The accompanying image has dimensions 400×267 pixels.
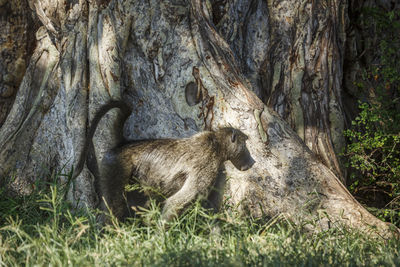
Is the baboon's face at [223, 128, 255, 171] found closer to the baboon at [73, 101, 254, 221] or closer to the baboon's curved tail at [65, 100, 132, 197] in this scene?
the baboon at [73, 101, 254, 221]

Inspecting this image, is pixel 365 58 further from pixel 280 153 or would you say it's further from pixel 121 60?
pixel 121 60

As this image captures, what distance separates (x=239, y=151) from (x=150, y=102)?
94cm

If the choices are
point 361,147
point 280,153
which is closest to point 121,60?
point 280,153

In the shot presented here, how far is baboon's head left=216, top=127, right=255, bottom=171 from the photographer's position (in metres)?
4.05

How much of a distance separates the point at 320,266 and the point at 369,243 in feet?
2.62

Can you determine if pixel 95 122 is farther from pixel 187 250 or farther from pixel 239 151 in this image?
pixel 187 250

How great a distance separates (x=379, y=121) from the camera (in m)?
5.94

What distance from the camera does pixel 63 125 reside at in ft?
15.1

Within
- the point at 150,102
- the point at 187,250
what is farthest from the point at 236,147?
the point at 187,250

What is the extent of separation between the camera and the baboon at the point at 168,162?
3.91m

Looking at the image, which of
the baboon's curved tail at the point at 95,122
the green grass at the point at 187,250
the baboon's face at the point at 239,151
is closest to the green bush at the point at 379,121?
the baboon's face at the point at 239,151

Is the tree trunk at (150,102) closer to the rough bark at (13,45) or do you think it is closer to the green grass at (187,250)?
the rough bark at (13,45)

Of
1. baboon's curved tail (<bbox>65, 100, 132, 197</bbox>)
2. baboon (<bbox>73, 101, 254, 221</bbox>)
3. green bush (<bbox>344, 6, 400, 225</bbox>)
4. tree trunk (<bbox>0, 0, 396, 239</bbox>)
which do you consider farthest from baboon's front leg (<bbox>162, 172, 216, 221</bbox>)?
green bush (<bbox>344, 6, 400, 225</bbox>)

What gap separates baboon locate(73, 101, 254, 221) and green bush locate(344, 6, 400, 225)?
2.11m
